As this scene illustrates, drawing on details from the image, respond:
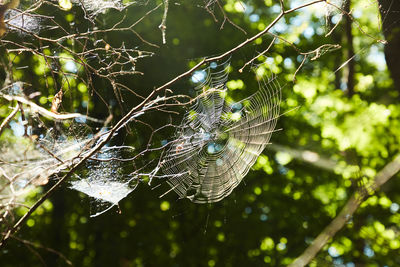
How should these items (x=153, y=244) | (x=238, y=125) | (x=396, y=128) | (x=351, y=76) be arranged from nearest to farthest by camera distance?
(x=238, y=125) → (x=351, y=76) → (x=396, y=128) → (x=153, y=244)

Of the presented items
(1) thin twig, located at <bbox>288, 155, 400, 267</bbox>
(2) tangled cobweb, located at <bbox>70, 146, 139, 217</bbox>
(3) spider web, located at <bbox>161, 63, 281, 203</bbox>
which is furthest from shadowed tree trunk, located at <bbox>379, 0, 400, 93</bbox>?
(2) tangled cobweb, located at <bbox>70, 146, 139, 217</bbox>

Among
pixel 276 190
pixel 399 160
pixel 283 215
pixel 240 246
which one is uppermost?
pixel 276 190

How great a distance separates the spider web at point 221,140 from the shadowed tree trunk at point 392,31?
0.72 meters

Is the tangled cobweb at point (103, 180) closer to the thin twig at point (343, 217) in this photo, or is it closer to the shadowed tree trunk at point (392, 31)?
the thin twig at point (343, 217)

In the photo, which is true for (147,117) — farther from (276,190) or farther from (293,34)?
(276,190)

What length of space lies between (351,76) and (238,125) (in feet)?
8.83

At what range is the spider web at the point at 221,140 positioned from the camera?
8.34ft

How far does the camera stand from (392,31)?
2.07m

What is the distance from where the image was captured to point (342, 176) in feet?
19.0

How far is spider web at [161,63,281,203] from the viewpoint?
8.34ft

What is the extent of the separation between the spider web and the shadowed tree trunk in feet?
2.37

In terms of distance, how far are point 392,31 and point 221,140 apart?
5.44 ft

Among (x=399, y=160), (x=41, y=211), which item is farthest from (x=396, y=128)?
(x=41, y=211)

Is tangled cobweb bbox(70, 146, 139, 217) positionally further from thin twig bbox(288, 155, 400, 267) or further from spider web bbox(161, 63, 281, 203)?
thin twig bbox(288, 155, 400, 267)
